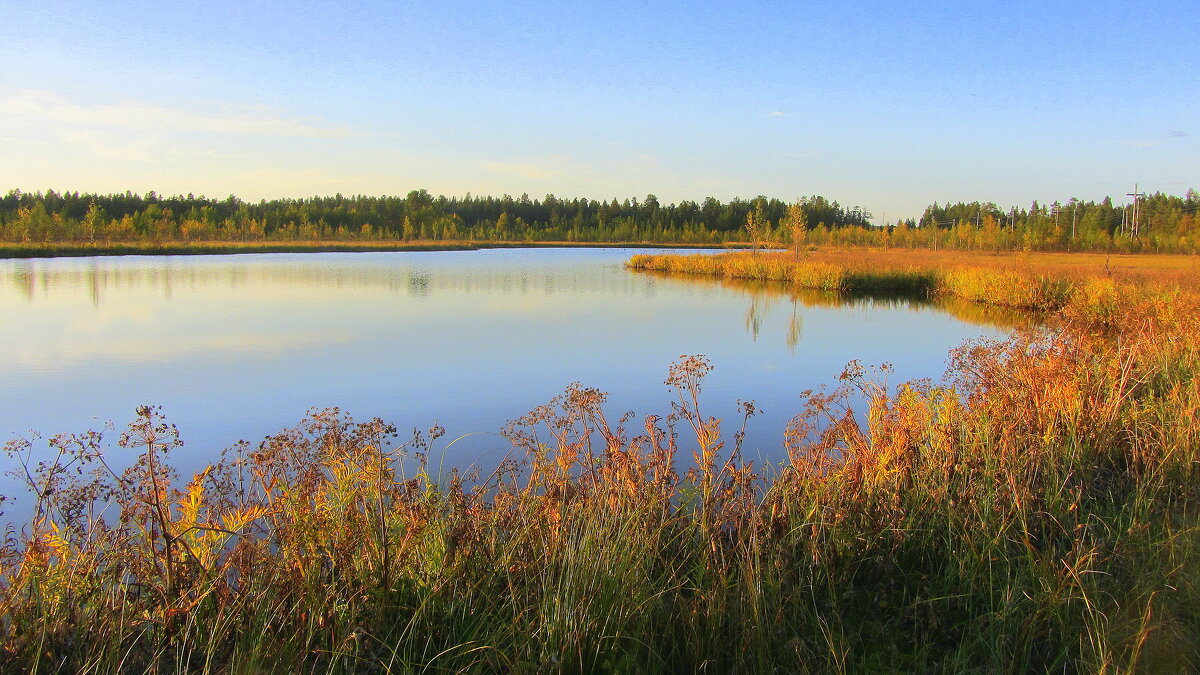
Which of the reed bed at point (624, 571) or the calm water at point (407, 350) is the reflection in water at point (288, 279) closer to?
the calm water at point (407, 350)

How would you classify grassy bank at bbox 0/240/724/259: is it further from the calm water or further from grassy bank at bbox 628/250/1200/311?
grassy bank at bbox 628/250/1200/311

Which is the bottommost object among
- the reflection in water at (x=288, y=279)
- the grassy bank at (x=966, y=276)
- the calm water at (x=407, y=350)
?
the calm water at (x=407, y=350)

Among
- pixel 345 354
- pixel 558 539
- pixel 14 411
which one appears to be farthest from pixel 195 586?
pixel 345 354

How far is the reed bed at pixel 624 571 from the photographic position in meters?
2.55

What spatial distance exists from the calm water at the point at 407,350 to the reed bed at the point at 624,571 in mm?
2378

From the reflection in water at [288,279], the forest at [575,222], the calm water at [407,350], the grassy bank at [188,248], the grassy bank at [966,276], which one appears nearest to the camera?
the calm water at [407,350]

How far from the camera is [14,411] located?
24.2 ft

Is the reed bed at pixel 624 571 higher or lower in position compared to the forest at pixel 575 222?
lower

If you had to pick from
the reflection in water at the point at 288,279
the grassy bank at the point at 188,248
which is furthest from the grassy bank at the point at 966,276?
the grassy bank at the point at 188,248

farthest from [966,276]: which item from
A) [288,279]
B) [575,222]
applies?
[575,222]

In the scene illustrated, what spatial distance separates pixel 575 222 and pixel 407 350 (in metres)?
82.7

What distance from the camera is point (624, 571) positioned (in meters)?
2.85

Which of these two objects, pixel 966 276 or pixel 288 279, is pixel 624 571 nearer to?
pixel 966 276

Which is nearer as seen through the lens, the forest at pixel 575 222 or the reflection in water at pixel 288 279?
the reflection in water at pixel 288 279
